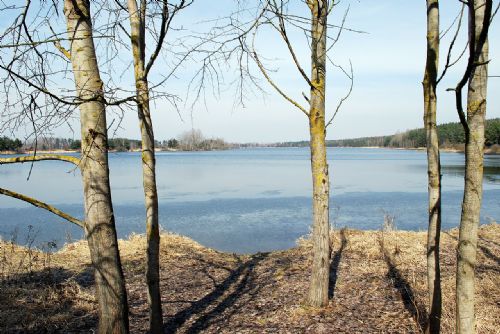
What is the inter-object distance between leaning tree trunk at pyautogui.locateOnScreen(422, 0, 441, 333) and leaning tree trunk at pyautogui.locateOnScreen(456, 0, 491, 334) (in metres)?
1.07

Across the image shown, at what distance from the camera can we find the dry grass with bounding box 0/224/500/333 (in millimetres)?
5098

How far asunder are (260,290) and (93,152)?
409cm

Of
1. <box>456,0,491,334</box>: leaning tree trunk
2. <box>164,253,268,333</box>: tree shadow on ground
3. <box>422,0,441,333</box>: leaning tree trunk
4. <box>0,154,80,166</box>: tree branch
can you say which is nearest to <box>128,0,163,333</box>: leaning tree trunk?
<box>164,253,268,333</box>: tree shadow on ground

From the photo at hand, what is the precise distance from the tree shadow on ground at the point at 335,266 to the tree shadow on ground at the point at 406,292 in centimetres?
87

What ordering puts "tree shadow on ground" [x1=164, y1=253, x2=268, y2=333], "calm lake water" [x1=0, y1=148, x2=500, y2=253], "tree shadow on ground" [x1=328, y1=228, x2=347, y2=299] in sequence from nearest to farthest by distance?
1. "tree shadow on ground" [x1=164, y1=253, x2=268, y2=333]
2. "tree shadow on ground" [x1=328, y1=228, x2=347, y2=299]
3. "calm lake water" [x1=0, y1=148, x2=500, y2=253]

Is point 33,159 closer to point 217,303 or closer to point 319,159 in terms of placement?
point 319,159

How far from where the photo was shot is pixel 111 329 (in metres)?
3.54

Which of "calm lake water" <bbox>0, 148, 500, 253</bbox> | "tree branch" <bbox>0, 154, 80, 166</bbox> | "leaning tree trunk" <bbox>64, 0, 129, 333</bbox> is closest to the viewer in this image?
"tree branch" <bbox>0, 154, 80, 166</bbox>

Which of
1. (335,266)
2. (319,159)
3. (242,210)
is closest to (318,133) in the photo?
(319,159)

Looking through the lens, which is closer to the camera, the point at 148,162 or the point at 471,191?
the point at 471,191

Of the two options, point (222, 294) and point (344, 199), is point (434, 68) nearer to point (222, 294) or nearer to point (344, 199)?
point (222, 294)

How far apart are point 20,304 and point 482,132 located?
241 inches

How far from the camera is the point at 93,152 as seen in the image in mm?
3361

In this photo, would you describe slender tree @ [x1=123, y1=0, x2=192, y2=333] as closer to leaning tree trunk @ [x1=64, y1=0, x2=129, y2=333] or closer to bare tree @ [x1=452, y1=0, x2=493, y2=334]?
leaning tree trunk @ [x1=64, y1=0, x2=129, y2=333]
